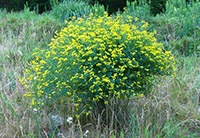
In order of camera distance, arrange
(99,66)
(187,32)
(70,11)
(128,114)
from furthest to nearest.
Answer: (70,11), (187,32), (128,114), (99,66)

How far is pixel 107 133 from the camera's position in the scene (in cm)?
273

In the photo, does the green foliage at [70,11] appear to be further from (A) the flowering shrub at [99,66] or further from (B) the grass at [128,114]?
(A) the flowering shrub at [99,66]

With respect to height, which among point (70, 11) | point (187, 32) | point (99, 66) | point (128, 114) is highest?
point (70, 11)

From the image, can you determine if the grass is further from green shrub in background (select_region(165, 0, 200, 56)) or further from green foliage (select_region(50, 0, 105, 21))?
green foliage (select_region(50, 0, 105, 21))

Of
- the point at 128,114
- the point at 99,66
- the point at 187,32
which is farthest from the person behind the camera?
the point at 187,32

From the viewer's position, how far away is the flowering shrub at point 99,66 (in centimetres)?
261

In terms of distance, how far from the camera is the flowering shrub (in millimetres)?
2611

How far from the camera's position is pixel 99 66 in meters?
2.71

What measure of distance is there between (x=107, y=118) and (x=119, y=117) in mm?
186

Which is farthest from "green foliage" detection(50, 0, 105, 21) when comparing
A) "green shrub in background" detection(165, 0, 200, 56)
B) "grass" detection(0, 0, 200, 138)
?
"grass" detection(0, 0, 200, 138)

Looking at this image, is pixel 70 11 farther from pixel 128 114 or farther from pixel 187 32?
pixel 128 114

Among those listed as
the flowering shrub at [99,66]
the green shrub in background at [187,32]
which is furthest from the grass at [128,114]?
the green shrub in background at [187,32]

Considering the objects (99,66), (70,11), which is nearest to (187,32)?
(70,11)

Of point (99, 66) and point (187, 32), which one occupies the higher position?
point (99, 66)
